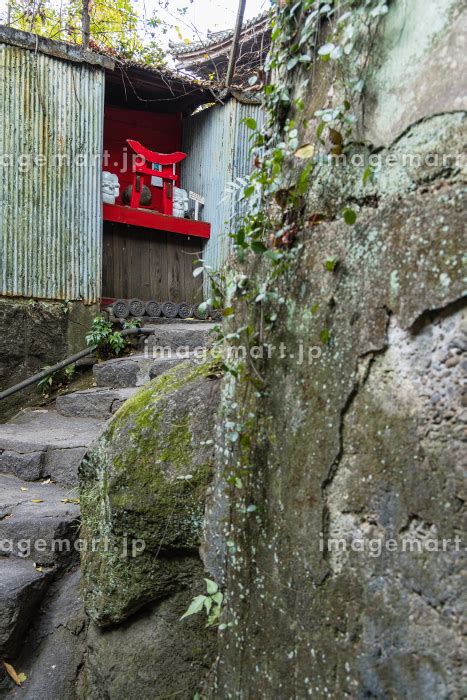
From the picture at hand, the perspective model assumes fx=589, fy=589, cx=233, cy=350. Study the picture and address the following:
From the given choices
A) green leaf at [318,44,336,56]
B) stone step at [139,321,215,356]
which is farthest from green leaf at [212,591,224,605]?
stone step at [139,321,215,356]

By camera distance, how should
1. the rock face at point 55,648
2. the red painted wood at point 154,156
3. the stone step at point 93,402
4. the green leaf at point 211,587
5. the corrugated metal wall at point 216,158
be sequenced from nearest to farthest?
the green leaf at point 211,587 → the rock face at point 55,648 → the stone step at point 93,402 → the red painted wood at point 154,156 → the corrugated metal wall at point 216,158

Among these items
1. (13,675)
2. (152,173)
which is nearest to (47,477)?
(13,675)

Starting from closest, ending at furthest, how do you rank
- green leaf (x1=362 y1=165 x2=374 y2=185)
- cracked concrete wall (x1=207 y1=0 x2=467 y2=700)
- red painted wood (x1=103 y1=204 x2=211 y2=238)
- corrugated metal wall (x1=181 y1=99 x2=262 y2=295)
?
cracked concrete wall (x1=207 y1=0 x2=467 y2=700) → green leaf (x1=362 y1=165 x2=374 y2=185) → red painted wood (x1=103 y1=204 x2=211 y2=238) → corrugated metal wall (x1=181 y1=99 x2=262 y2=295)

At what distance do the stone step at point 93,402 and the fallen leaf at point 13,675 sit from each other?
93.6 inches

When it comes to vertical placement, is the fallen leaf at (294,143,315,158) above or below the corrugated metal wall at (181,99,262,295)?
below

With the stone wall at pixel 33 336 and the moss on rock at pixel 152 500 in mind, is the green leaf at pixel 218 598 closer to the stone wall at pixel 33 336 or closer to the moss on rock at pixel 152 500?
the moss on rock at pixel 152 500

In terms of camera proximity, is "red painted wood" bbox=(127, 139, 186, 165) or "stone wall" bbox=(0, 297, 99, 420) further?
"red painted wood" bbox=(127, 139, 186, 165)

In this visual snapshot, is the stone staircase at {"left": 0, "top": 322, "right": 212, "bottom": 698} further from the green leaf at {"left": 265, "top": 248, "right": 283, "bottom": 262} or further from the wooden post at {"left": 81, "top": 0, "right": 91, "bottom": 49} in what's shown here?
the wooden post at {"left": 81, "top": 0, "right": 91, "bottom": 49}

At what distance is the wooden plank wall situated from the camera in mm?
7418

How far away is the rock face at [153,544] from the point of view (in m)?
2.48

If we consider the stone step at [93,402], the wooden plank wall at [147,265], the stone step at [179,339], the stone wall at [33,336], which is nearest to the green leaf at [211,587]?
the stone step at [93,402]

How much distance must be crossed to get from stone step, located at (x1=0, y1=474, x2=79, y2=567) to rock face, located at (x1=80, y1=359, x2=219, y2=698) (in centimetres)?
97

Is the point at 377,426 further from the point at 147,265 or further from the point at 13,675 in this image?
the point at 147,265

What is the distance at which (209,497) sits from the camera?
2438mm
